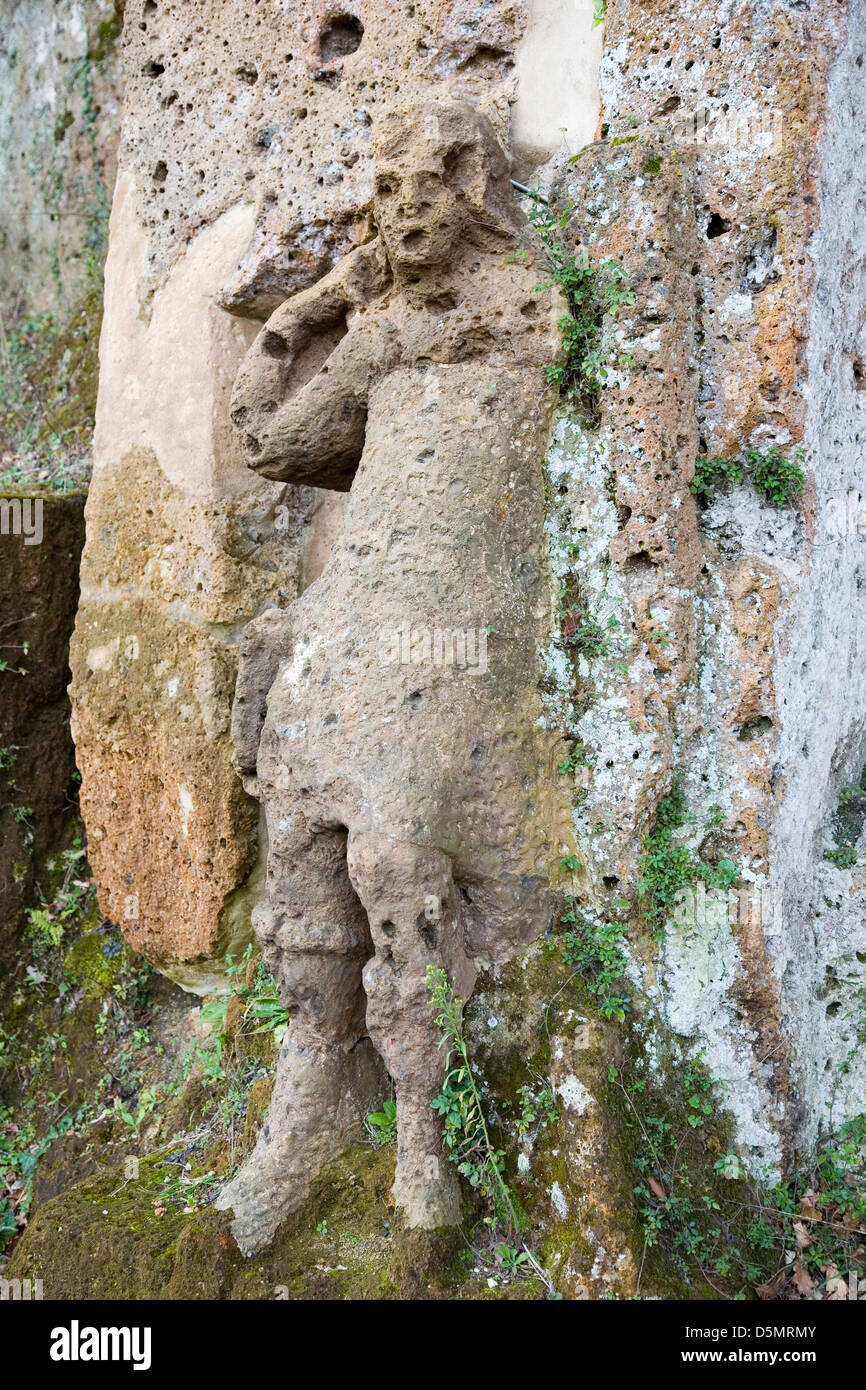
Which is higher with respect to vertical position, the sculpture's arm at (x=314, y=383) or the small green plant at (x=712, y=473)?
the sculpture's arm at (x=314, y=383)

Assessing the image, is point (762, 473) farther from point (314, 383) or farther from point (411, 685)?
point (314, 383)

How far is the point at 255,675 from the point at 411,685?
0.64 metres

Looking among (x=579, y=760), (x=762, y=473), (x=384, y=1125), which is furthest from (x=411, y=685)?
(x=384, y=1125)

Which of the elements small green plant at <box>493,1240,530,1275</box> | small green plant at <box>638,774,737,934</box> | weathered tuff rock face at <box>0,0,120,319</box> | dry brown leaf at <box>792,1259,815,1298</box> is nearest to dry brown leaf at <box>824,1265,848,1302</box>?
dry brown leaf at <box>792,1259,815,1298</box>

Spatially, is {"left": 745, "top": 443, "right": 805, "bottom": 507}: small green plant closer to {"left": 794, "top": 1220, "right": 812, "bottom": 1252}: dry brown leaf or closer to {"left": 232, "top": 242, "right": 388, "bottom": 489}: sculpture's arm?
{"left": 232, "top": 242, "right": 388, "bottom": 489}: sculpture's arm

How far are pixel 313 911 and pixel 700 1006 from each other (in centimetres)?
109

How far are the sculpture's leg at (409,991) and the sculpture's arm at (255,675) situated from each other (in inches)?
24.7

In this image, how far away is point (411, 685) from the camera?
3.04 m

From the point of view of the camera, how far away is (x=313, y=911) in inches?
126

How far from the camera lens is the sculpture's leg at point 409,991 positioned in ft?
9.71

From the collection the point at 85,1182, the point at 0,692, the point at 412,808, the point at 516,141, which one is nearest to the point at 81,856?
the point at 0,692

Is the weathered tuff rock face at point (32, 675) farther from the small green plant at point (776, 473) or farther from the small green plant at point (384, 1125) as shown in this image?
the small green plant at point (776, 473)

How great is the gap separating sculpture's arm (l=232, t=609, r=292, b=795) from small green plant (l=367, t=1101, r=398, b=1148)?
3.29 ft

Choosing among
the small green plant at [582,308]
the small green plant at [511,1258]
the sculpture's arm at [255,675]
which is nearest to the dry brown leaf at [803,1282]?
the small green plant at [511,1258]
